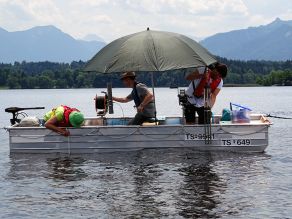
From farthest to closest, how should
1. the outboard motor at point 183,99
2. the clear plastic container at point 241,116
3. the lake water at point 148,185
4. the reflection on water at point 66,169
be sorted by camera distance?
the outboard motor at point 183,99, the clear plastic container at point 241,116, the reflection on water at point 66,169, the lake water at point 148,185

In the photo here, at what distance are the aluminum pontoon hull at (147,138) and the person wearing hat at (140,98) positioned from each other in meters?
0.67

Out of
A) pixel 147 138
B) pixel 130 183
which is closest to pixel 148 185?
pixel 130 183

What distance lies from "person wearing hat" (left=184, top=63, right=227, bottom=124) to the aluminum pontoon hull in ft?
2.77

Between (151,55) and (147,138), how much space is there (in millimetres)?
2860

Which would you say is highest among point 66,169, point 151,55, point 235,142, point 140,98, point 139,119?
point 151,55

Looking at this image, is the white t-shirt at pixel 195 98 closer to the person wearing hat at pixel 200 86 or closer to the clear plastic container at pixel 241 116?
the person wearing hat at pixel 200 86

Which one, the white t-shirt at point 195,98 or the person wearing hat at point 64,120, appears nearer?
the person wearing hat at point 64,120

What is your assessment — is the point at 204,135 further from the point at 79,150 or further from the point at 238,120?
the point at 79,150

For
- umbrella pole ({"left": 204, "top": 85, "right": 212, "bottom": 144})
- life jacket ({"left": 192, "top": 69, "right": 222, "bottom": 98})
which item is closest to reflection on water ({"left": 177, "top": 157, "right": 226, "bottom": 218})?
umbrella pole ({"left": 204, "top": 85, "right": 212, "bottom": 144})

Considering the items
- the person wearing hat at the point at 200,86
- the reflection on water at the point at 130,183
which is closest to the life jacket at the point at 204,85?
the person wearing hat at the point at 200,86

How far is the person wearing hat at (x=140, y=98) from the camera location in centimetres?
1983

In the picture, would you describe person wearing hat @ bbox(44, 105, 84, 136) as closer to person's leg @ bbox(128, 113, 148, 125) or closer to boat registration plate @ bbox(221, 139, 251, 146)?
person's leg @ bbox(128, 113, 148, 125)

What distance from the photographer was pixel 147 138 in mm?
19766

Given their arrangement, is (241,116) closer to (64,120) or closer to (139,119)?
(139,119)
